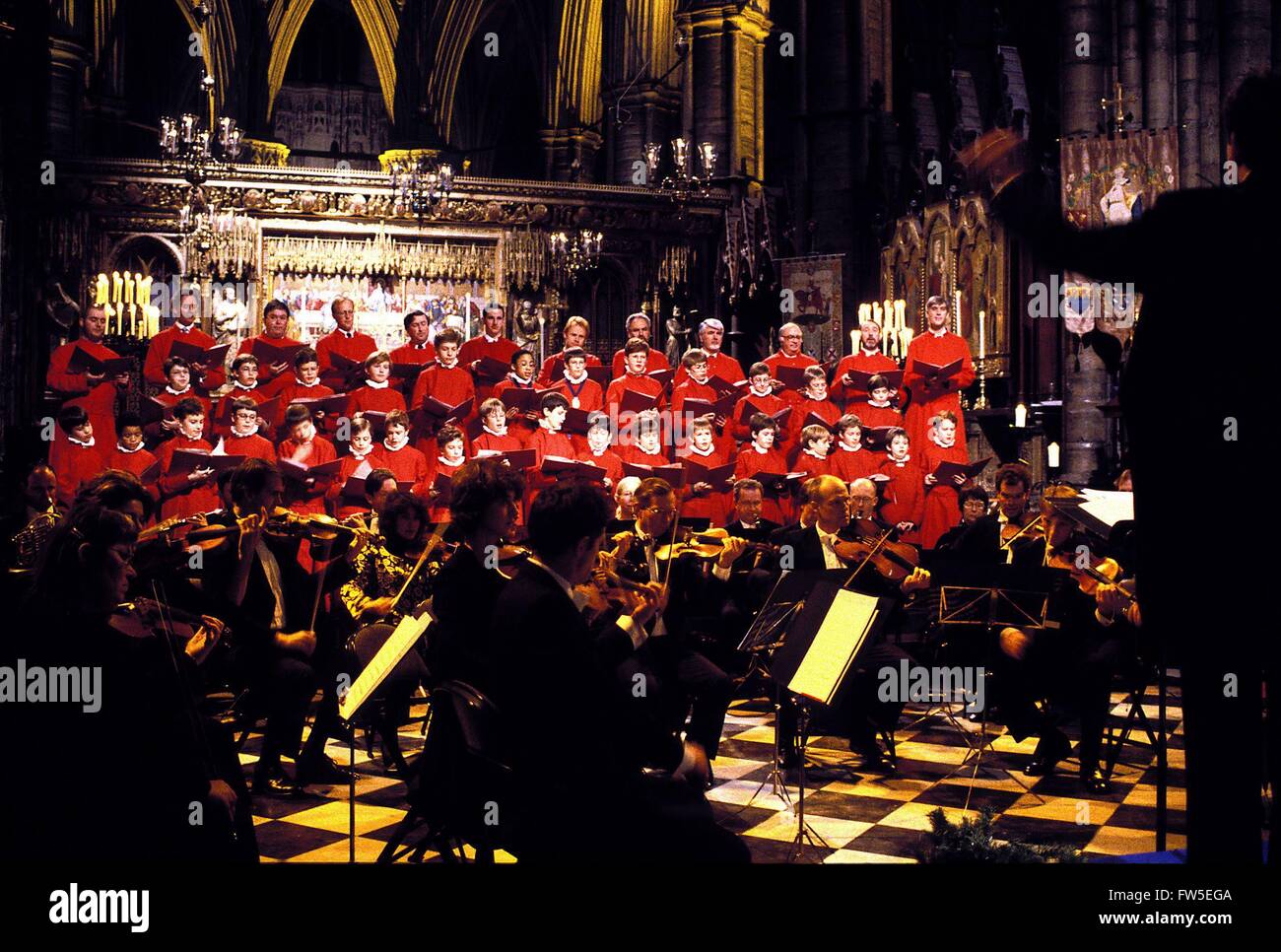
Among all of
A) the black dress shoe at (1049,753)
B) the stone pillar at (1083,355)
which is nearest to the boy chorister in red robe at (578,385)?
the stone pillar at (1083,355)

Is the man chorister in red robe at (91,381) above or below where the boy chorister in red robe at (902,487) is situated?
above

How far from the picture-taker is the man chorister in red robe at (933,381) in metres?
9.52

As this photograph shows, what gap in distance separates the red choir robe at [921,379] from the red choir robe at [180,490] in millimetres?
5180

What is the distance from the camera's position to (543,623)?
108 inches

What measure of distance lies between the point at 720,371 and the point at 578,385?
1.23 m

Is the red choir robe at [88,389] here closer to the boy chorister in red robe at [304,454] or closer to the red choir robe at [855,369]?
the boy chorister in red robe at [304,454]

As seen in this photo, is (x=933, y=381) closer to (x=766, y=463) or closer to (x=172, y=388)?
(x=766, y=463)

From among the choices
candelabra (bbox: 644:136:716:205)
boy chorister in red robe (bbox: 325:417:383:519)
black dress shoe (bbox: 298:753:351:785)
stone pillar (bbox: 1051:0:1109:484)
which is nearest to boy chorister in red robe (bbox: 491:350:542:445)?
boy chorister in red robe (bbox: 325:417:383:519)

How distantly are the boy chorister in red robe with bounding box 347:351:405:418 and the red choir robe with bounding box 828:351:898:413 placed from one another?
11.0ft

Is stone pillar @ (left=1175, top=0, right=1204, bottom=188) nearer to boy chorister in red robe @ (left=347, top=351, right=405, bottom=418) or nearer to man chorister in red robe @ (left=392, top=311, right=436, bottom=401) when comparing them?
man chorister in red robe @ (left=392, top=311, right=436, bottom=401)

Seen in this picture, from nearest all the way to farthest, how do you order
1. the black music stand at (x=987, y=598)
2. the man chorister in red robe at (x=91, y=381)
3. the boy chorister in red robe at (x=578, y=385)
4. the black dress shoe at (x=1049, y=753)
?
the black music stand at (x=987, y=598) → the black dress shoe at (x=1049, y=753) → the boy chorister in red robe at (x=578, y=385) → the man chorister in red robe at (x=91, y=381)

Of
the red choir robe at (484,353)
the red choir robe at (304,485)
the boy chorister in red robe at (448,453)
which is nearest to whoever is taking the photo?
the red choir robe at (304,485)
